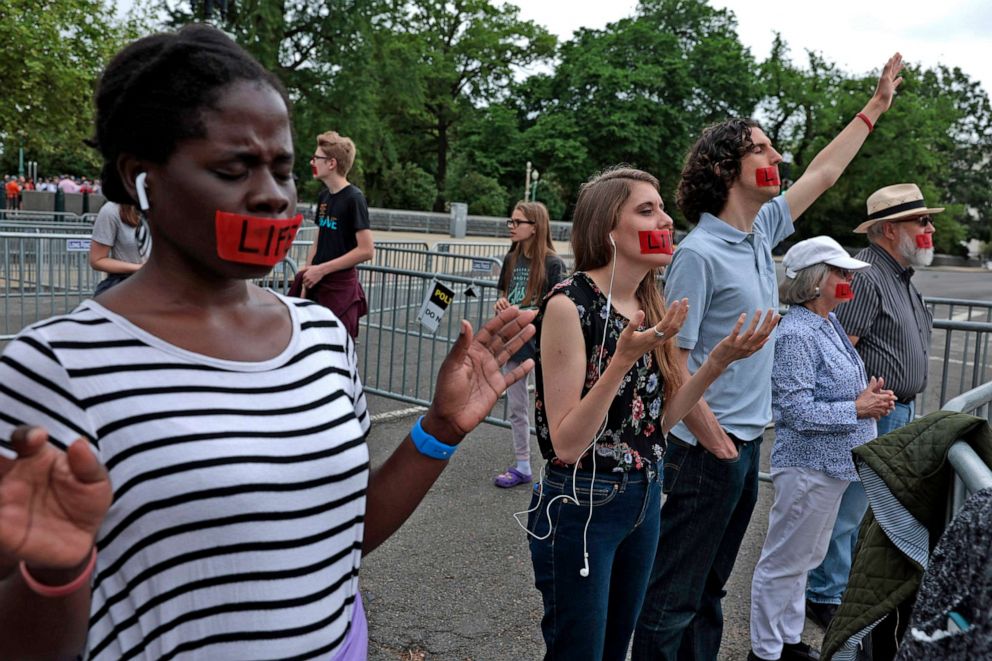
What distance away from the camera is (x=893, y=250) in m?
4.66

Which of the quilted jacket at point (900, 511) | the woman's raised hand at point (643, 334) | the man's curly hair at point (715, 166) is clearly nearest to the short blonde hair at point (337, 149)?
the man's curly hair at point (715, 166)

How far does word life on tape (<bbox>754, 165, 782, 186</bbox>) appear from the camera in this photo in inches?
131

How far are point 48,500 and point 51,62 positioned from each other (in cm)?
1860

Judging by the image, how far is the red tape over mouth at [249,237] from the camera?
1.37m

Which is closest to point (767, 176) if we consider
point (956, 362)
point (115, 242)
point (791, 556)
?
point (791, 556)

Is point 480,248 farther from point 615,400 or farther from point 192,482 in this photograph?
point 192,482

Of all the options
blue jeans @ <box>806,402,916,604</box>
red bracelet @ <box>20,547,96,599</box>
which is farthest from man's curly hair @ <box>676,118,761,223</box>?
red bracelet @ <box>20,547,96,599</box>

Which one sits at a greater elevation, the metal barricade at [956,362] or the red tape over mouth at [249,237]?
the red tape over mouth at [249,237]

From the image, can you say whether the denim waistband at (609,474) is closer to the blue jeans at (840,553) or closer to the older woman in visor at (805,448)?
the older woman in visor at (805,448)

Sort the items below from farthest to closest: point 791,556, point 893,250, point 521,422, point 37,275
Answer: point 37,275
point 521,422
point 893,250
point 791,556

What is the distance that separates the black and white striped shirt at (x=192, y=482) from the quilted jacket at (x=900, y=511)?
Answer: 4.59 feet

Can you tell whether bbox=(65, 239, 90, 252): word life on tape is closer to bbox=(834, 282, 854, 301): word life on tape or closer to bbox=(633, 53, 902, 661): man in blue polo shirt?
bbox=(633, 53, 902, 661): man in blue polo shirt

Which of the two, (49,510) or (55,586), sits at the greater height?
(49,510)

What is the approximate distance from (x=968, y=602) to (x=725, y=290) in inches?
76.4
